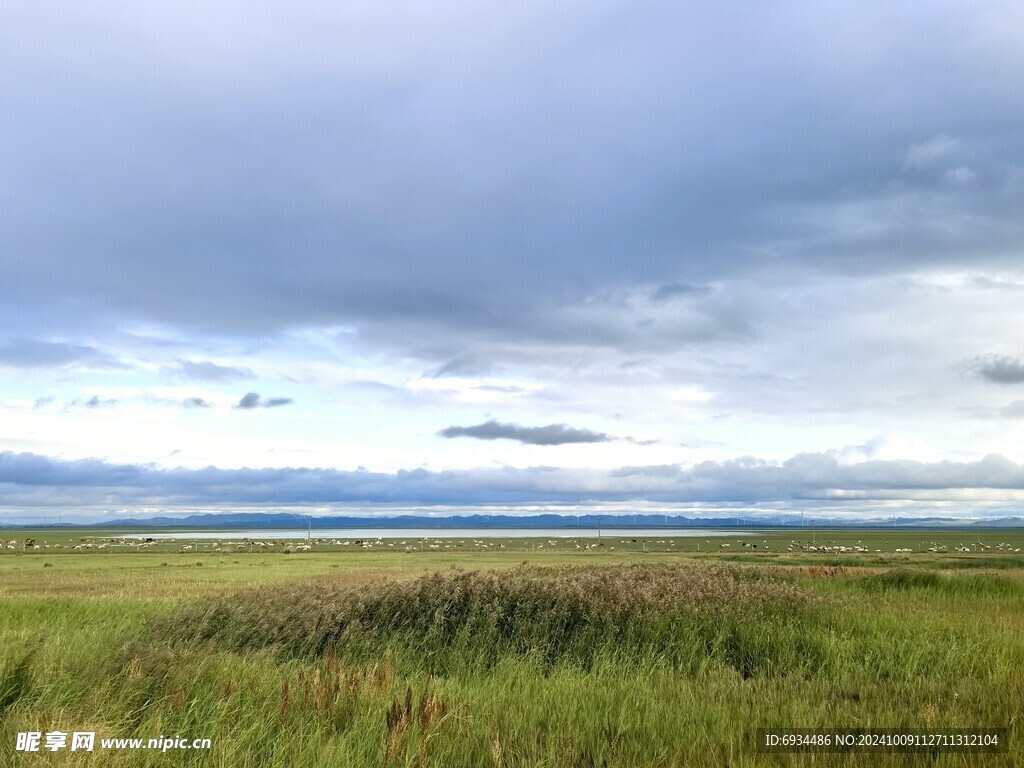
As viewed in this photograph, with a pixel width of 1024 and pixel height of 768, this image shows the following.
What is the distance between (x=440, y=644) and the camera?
15305mm

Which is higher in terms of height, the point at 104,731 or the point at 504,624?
the point at 104,731

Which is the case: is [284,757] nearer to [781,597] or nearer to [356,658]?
[356,658]

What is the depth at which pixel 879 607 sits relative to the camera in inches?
792

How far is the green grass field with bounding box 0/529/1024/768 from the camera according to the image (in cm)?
756

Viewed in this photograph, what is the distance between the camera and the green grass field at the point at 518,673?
756 cm

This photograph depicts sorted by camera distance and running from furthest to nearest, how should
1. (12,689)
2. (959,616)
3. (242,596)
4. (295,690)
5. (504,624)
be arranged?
1. (242,596)
2. (959,616)
3. (504,624)
4. (295,690)
5. (12,689)

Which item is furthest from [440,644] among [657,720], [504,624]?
[657,720]

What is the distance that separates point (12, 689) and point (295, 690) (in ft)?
9.94

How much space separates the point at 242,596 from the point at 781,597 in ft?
45.3

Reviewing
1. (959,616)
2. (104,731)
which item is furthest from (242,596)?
(959,616)

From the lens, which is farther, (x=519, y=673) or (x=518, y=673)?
(x=518, y=673)

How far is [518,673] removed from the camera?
39.5ft

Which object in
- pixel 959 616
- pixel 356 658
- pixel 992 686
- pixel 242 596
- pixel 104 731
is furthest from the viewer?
pixel 242 596

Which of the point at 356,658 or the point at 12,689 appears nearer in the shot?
the point at 12,689
